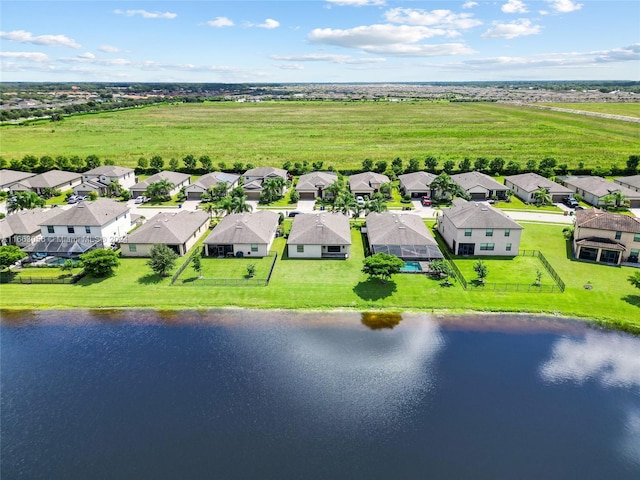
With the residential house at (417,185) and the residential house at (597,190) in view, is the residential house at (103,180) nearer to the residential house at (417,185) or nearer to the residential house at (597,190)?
the residential house at (417,185)

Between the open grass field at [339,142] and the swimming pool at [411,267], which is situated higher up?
the open grass field at [339,142]

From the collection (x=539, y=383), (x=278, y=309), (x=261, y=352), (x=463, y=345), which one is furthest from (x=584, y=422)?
(x=278, y=309)

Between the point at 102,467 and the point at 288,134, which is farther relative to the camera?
the point at 288,134

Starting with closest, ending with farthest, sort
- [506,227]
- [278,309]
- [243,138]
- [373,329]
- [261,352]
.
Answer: [261,352] → [373,329] → [278,309] → [506,227] → [243,138]

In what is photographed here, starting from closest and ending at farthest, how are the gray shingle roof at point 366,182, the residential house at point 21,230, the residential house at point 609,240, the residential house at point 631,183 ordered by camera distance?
the residential house at point 609,240 < the residential house at point 21,230 < the residential house at point 631,183 < the gray shingle roof at point 366,182

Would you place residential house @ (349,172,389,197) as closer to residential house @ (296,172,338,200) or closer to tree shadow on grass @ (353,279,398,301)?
residential house @ (296,172,338,200)

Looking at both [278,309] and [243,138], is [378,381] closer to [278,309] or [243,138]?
[278,309]

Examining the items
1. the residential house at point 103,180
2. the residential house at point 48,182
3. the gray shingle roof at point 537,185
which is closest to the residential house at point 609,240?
the gray shingle roof at point 537,185
